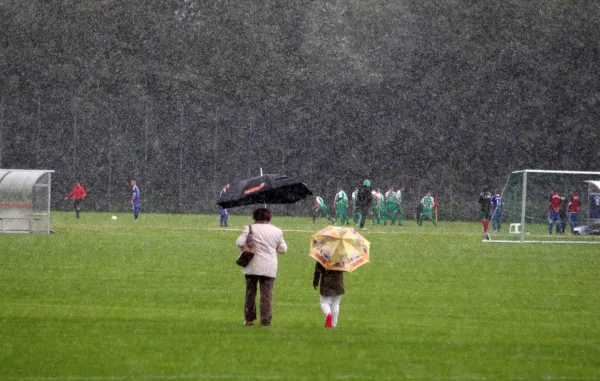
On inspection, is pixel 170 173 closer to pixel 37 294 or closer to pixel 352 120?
pixel 352 120

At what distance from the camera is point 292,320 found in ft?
50.1

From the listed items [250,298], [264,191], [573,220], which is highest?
[264,191]

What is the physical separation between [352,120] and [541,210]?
25.3m

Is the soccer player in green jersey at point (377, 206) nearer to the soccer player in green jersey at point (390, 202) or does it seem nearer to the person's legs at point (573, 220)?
the soccer player in green jersey at point (390, 202)

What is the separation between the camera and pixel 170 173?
69375mm

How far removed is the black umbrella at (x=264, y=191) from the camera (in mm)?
14234

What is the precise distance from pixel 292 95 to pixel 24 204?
101ft

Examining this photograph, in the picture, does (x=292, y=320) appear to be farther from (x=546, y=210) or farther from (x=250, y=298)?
(x=546, y=210)

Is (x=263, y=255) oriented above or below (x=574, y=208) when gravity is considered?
above

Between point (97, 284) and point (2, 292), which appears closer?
point (2, 292)

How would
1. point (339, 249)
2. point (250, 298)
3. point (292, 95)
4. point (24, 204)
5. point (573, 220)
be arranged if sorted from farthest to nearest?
point (292, 95)
point (573, 220)
point (24, 204)
point (250, 298)
point (339, 249)

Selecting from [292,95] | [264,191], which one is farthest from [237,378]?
[292,95]

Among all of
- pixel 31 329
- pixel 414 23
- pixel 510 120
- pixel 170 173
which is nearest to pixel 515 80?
pixel 510 120

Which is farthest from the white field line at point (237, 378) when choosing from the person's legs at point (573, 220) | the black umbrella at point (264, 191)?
the person's legs at point (573, 220)
